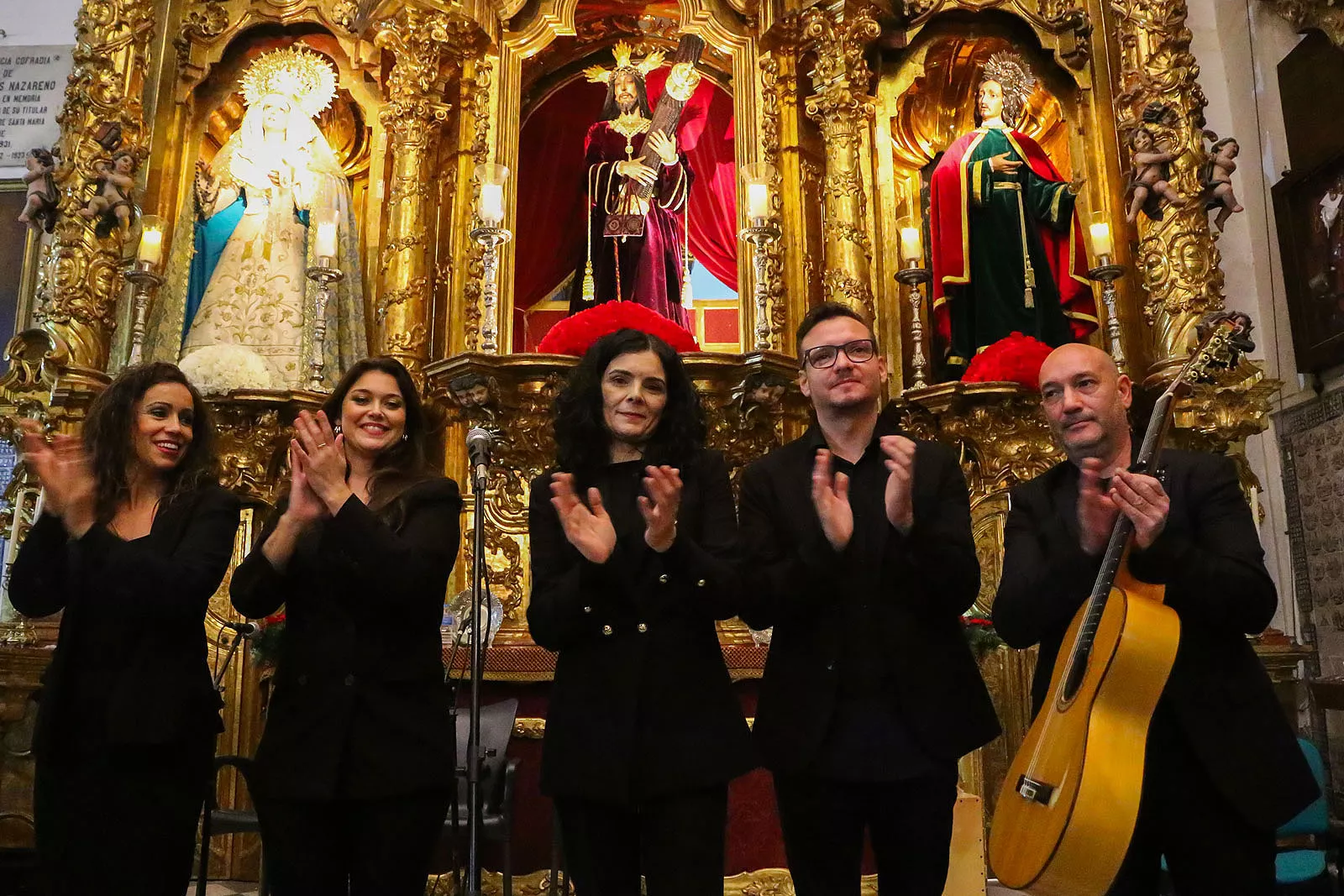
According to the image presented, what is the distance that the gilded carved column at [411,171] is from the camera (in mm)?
5363

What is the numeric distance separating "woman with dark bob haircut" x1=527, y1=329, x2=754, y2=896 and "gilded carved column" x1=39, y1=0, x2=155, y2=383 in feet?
11.8

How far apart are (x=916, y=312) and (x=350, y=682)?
3607mm

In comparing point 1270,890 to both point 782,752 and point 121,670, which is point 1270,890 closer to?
point 782,752

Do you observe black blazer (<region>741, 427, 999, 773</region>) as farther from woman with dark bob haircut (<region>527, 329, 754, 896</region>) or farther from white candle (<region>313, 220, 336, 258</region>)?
white candle (<region>313, 220, 336, 258</region>)

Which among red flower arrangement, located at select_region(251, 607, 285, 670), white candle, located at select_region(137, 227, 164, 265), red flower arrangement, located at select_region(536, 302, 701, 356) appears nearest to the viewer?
red flower arrangement, located at select_region(251, 607, 285, 670)

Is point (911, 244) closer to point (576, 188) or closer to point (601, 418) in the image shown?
point (576, 188)

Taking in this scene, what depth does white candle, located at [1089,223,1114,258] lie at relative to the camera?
198 inches

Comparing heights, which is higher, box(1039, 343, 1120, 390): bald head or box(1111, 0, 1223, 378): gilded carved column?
box(1111, 0, 1223, 378): gilded carved column

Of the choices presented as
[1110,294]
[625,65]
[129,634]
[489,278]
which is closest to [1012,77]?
[1110,294]

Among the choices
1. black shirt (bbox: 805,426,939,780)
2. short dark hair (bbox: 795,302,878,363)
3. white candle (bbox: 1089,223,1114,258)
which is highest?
white candle (bbox: 1089,223,1114,258)

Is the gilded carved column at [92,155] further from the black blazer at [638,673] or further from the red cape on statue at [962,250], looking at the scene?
the red cape on statue at [962,250]

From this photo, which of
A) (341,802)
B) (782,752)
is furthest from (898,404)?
(341,802)

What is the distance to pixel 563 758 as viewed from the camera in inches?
81.1

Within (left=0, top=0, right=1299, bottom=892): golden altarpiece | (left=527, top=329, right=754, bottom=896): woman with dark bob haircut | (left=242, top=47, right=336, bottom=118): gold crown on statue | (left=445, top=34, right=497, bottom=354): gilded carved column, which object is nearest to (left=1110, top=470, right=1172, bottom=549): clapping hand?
(left=527, top=329, right=754, bottom=896): woman with dark bob haircut
